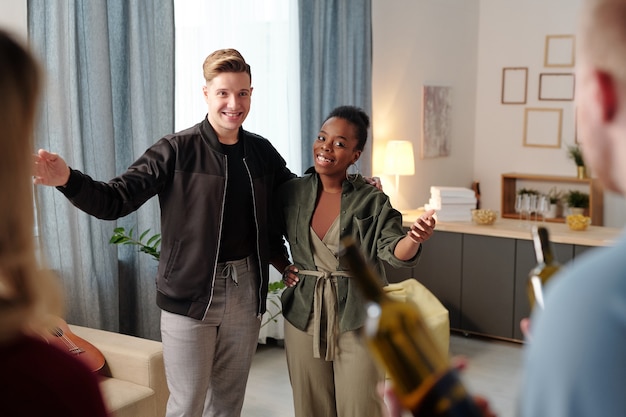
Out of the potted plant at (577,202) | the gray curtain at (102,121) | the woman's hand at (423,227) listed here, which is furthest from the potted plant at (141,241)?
the potted plant at (577,202)

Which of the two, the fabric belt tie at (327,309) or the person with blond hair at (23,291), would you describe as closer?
the person with blond hair at (23,291)

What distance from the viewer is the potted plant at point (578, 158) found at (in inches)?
293

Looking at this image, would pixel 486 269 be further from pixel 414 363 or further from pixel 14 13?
pixel 414 363

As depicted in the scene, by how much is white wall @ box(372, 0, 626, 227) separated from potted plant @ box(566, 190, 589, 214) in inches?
8.2

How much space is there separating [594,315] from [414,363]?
0.62 ft

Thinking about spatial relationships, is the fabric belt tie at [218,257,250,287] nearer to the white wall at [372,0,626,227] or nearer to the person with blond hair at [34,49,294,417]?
the person with blond hair at [34,49,294,417]

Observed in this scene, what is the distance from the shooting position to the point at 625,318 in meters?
0.72

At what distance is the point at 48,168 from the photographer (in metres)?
2.25

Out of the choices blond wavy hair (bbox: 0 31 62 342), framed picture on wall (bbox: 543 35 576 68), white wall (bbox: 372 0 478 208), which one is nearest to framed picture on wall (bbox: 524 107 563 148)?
framed picture on wall (bbox: 543 35 576 68)

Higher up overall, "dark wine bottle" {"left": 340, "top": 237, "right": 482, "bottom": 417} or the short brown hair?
the short brown hair

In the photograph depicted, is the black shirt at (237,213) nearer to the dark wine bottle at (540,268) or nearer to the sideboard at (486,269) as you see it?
the dark wine bottle at (540,268)

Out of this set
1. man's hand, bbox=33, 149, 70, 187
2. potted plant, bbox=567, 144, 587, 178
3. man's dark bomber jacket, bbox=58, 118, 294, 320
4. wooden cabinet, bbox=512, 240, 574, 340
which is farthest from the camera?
potted plant, bbox=567, 144, 587, 178

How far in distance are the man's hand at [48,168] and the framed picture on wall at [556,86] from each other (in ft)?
20.0

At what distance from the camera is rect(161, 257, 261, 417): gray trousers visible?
263cm
